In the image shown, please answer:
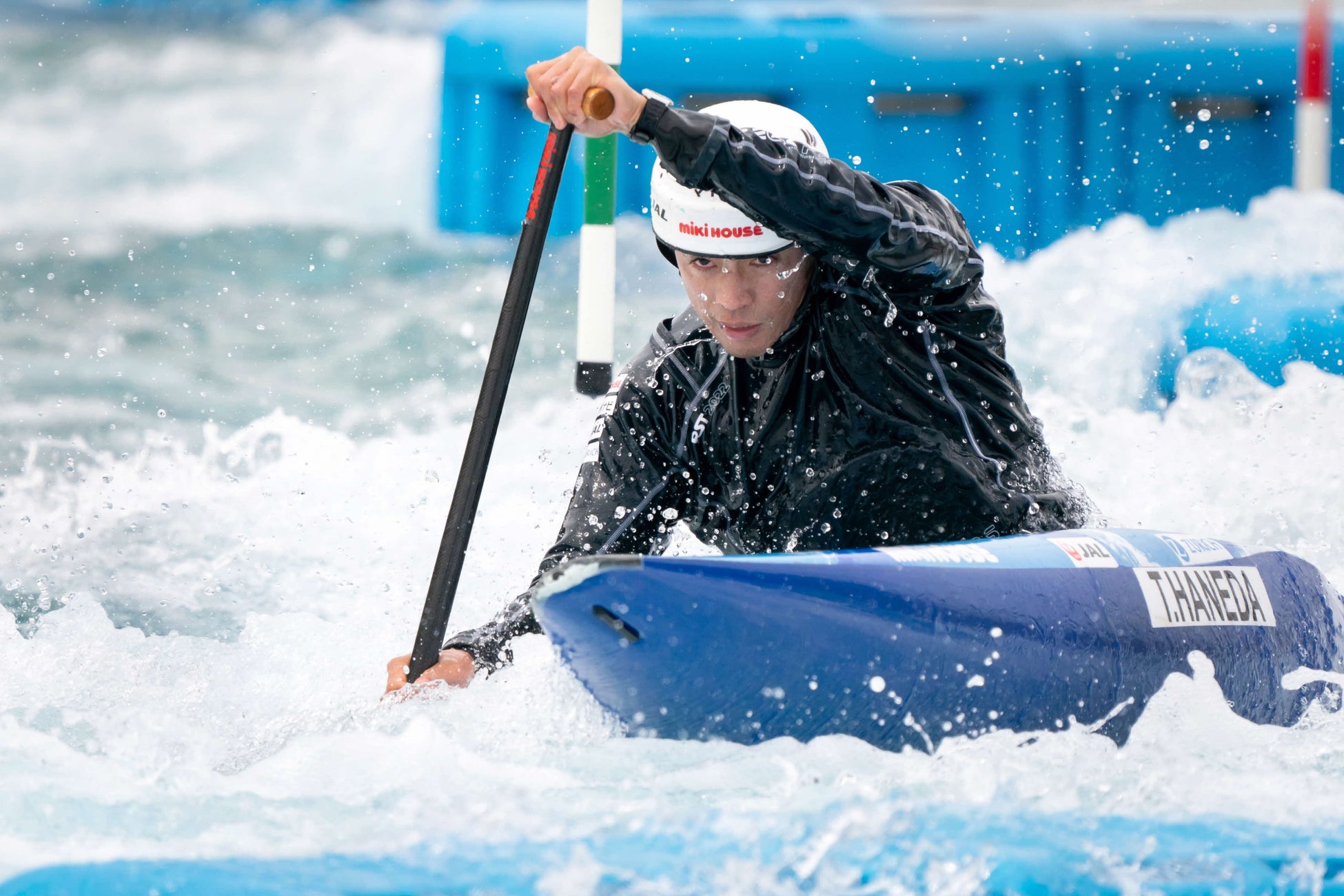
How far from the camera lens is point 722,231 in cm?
228

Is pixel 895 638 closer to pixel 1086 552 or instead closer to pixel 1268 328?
pixel 1086 552

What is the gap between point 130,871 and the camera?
1628mm

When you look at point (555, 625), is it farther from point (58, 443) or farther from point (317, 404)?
point (317, 404)

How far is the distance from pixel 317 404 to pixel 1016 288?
9.78ft

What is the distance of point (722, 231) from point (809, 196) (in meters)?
0.23

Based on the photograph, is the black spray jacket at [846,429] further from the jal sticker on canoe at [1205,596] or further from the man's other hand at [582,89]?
the man's other hand at [582,89]

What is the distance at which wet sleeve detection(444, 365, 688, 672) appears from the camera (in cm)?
252

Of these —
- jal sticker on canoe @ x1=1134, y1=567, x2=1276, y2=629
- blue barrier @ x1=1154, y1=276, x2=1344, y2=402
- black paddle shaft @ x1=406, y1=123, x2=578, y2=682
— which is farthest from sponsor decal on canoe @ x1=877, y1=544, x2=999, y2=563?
blue barrier @ x1=1154, y1=276, x2=1344, y2=402

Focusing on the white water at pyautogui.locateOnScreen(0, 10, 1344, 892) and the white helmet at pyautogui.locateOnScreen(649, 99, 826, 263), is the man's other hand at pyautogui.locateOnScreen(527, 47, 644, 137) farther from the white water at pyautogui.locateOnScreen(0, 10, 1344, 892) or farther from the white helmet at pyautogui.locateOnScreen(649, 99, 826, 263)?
the white water at pyautogui.locateOnScreen(0, 10, 1344, 892)

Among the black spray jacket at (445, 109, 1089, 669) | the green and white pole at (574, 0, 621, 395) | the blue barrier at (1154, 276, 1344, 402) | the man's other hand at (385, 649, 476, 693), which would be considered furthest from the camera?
the blue barrier at (1154, 276, 1344, 402)

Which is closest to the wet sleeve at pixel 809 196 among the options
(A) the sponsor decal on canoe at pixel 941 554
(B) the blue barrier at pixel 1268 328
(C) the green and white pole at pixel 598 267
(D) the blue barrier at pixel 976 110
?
(A) the sponsor decal on canoe at pixel 941 554

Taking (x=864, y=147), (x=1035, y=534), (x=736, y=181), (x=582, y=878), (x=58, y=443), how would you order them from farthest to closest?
(x=864, y=147)
(x=58, y=443)
(x=1035, y=534)
(x=736, y=181)
(x=582, y=878)

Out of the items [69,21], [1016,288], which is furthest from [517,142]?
[69,21]

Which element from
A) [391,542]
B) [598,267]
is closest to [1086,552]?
[598,267]
